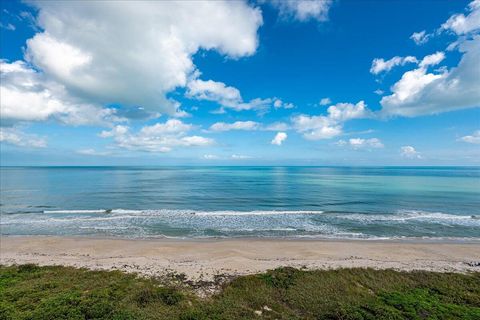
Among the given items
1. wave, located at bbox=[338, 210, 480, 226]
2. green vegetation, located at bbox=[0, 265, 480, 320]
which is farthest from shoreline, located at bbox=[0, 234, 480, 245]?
green vegetation, located at bbox=[0, 265, 480, 320]

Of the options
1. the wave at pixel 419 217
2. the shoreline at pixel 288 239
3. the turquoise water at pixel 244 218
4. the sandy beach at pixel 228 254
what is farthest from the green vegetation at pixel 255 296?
the wave at pixel 419 217

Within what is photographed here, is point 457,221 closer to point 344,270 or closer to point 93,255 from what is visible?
point 344,270

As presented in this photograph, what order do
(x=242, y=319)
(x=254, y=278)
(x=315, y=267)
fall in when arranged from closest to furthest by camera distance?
(x=242, y=319) < (x=254, y=278) < (x=315, y=267)

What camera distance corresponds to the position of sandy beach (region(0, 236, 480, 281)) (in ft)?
49.3

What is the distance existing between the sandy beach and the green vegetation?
154 centimetres

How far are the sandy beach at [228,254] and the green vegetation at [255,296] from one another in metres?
1.54

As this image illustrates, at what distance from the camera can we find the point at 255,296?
438 inches

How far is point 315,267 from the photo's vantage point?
14820mm

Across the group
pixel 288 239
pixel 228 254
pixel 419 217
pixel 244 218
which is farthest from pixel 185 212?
pixel 419 217

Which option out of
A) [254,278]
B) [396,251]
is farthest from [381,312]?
[396,251]

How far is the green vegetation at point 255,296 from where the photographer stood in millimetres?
9695

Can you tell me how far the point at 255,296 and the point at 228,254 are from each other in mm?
6759

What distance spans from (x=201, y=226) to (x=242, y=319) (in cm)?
1804

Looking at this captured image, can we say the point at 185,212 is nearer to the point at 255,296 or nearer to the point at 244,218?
the point at 244,218
